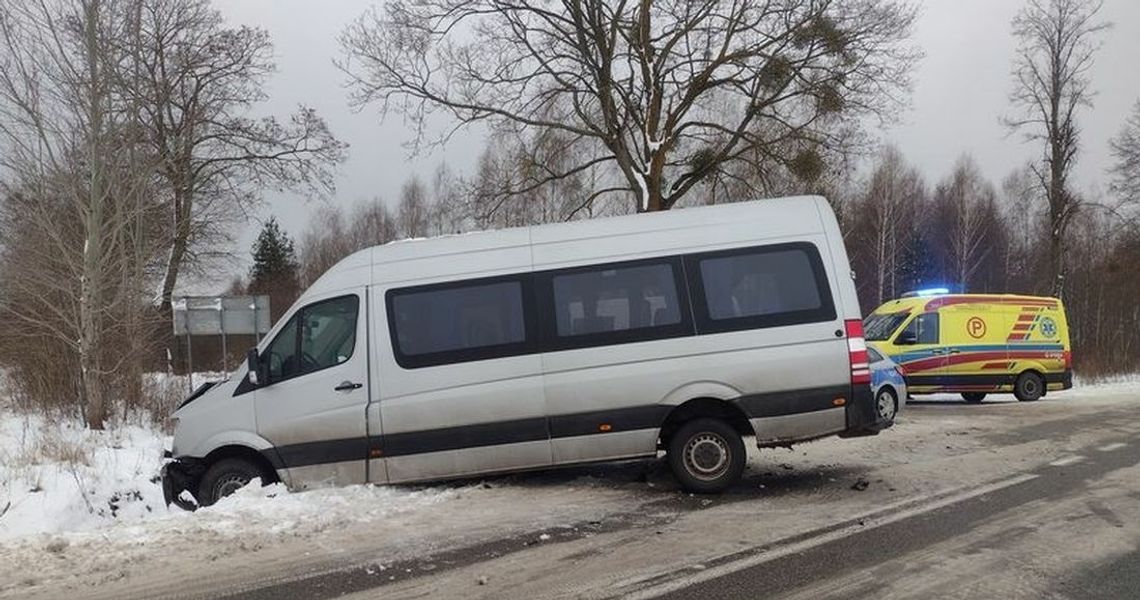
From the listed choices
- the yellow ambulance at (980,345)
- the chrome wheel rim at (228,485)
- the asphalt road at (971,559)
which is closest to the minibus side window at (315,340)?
the chrome wheel rim at (228,485)

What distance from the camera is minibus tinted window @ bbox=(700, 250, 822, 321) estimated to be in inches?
309

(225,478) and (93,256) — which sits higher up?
(93,256)

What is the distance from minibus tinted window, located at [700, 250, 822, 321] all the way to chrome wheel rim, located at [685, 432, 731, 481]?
3.71 feet

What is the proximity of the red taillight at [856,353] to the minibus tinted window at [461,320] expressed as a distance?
2971mm

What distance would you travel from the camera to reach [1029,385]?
19906mm

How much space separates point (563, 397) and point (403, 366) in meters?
1.52

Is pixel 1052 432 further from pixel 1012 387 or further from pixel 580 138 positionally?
pixel 580 138

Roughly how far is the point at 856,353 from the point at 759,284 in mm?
1069

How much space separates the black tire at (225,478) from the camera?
7992mm

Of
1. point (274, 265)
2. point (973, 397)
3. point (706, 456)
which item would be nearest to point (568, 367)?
point (706, 456)

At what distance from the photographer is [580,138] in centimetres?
2233

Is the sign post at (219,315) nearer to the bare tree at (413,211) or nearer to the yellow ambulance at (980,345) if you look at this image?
the yellow ambulance at (980,345)

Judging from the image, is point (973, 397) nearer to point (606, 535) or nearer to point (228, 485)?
point (606, 535)

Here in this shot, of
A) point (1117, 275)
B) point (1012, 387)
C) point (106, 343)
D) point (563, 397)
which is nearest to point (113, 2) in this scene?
point (106, 343)
